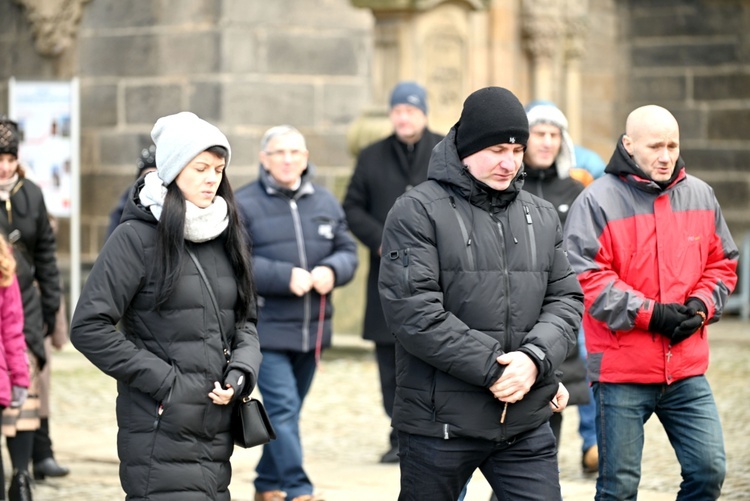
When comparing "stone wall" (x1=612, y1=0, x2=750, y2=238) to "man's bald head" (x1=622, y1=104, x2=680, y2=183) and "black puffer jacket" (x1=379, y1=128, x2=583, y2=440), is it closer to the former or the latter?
"man's bald head" (x1=622, y1=104, x2=680, y2=183)

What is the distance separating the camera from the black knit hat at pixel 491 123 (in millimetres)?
5305

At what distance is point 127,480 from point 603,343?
200cm

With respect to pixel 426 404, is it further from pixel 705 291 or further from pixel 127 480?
pixel 705 291

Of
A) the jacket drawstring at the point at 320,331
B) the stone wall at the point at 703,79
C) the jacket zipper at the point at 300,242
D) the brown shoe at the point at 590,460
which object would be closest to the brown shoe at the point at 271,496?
the jacket drawstring at the point at 320,331

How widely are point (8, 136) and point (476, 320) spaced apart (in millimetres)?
3414

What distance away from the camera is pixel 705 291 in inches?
245

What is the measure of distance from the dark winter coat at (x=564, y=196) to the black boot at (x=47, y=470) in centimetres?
284

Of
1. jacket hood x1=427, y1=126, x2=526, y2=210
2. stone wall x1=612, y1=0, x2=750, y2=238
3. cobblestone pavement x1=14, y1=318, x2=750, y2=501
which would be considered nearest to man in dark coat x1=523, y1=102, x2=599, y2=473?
cobblestone pavement x1=14, y1=318, x2=750, y2=501

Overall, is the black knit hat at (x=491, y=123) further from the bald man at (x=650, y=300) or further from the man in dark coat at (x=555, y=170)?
the man in dark coat at (x=555, y=170)

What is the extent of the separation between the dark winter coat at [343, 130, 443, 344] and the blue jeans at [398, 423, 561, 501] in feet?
12.3

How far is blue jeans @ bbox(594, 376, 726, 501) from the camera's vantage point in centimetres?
609

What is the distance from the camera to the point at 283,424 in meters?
Result: 7.54

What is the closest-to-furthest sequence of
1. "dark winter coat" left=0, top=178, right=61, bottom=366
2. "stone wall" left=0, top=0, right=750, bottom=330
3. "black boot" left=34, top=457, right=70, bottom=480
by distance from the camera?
"dark winter coat" left=0, top=178, right=61, bottom=366 < "black boot" left=34, top=457, right=70, bottom=480 < "stone wall" left=0, top=0, right=750, bottom=330

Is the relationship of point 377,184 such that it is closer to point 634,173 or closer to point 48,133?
point 634,173
